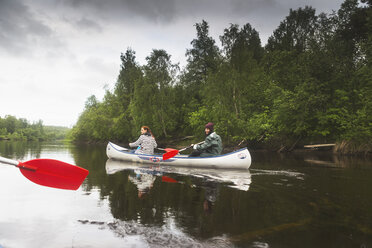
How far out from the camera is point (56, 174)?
3.34 metres

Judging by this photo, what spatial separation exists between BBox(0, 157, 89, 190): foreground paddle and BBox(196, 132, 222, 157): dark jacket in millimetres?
6696

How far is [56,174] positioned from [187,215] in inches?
79.0

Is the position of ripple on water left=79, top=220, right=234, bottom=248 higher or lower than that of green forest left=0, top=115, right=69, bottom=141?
lower

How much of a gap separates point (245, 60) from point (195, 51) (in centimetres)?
Answer: 1222

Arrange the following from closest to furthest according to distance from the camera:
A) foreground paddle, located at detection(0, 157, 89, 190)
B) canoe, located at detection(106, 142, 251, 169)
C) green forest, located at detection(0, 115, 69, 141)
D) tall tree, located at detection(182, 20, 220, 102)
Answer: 1. foreground paddle, located at detection(0, 157, 89, 190)
2. canoe, located at detection(106, 142, 251, 169)
3. tall tree, located at detection(182, 20, 220, 102)
4. green forest, located at detection(0, 115, 69, 141)

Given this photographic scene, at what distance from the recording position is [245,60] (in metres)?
24.1

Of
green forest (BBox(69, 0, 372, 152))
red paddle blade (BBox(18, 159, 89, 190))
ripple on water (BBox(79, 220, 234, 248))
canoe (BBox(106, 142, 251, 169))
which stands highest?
green forest (BBox(69, 0, 372, 152))

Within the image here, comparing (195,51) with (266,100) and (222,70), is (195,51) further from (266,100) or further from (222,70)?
(266,100)

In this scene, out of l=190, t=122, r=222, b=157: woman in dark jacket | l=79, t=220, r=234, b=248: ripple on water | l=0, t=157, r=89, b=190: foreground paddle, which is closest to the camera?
l=79, t=220, r=234, b=248: ripple on water

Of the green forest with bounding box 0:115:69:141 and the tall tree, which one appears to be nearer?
the tall tree

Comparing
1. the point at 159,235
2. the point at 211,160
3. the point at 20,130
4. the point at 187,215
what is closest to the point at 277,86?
the point at 211,160

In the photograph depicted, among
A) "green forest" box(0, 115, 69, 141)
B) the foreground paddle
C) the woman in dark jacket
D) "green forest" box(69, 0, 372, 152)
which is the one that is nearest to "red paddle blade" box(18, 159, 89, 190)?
the foreground paddle

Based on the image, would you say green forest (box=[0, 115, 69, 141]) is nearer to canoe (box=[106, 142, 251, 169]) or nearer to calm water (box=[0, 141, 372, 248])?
canoe (box=[106, 142, 251, 169])

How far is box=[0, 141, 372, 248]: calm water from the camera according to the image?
302 cm
